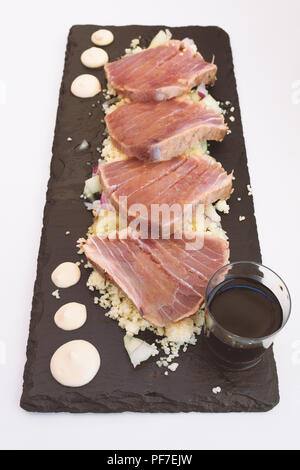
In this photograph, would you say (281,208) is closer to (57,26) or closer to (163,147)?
(163,147)

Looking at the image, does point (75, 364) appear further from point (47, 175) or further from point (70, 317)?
point (47, 175)

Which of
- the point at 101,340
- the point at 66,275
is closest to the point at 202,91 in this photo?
the point at 66,275

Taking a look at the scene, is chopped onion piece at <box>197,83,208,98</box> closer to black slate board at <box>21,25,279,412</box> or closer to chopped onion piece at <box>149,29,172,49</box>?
black slate board at <box>21,25,279,412</box>

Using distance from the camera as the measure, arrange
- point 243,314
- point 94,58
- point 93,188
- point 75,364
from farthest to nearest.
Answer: point 94,58, point 93,188, point 75,364, point 243,314

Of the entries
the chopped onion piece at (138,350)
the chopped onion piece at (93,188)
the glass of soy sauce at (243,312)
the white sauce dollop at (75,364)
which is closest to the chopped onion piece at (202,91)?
the chopped onion piece at (93,188)

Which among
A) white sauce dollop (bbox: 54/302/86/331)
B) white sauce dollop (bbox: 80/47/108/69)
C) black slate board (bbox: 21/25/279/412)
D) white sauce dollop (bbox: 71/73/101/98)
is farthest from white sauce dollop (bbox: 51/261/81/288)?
white sauce dollop (bbox: 80/47/108/69)

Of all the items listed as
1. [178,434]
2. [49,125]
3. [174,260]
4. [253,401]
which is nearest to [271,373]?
[253,401]
